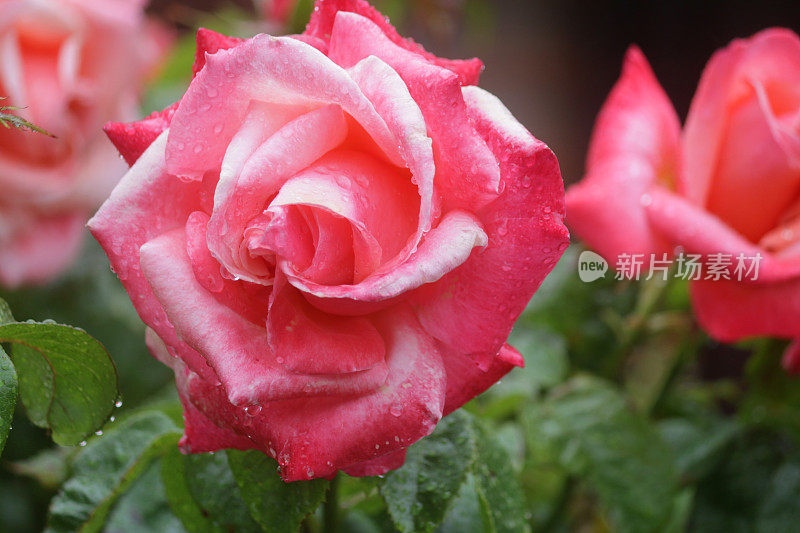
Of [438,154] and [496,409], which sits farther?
[496,409]

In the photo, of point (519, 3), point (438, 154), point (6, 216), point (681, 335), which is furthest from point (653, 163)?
point (519, 3)

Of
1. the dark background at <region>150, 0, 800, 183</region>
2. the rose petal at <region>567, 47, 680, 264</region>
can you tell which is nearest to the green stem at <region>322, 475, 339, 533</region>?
the rose petal at <region>567, 47, 680, 264</region>

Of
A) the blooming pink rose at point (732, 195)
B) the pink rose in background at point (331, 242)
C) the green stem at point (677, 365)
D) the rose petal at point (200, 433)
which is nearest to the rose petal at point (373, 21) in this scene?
the pink rose in background at point (331, 242)

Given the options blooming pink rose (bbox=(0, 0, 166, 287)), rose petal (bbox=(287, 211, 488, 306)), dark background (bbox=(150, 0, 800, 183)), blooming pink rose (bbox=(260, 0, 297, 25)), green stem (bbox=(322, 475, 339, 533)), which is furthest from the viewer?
dark background (bbox=(150, 0, 800, 183))

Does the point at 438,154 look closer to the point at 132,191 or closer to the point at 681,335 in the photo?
the point at 132,191

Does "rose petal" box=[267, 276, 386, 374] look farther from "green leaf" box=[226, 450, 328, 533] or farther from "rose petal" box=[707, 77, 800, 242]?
"rose petal" box=[707, 77, 800, 242]

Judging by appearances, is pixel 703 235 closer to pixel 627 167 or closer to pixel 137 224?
pixel 627 167

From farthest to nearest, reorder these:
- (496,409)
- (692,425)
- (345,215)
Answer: (692,425), (496,409), (345,215)
